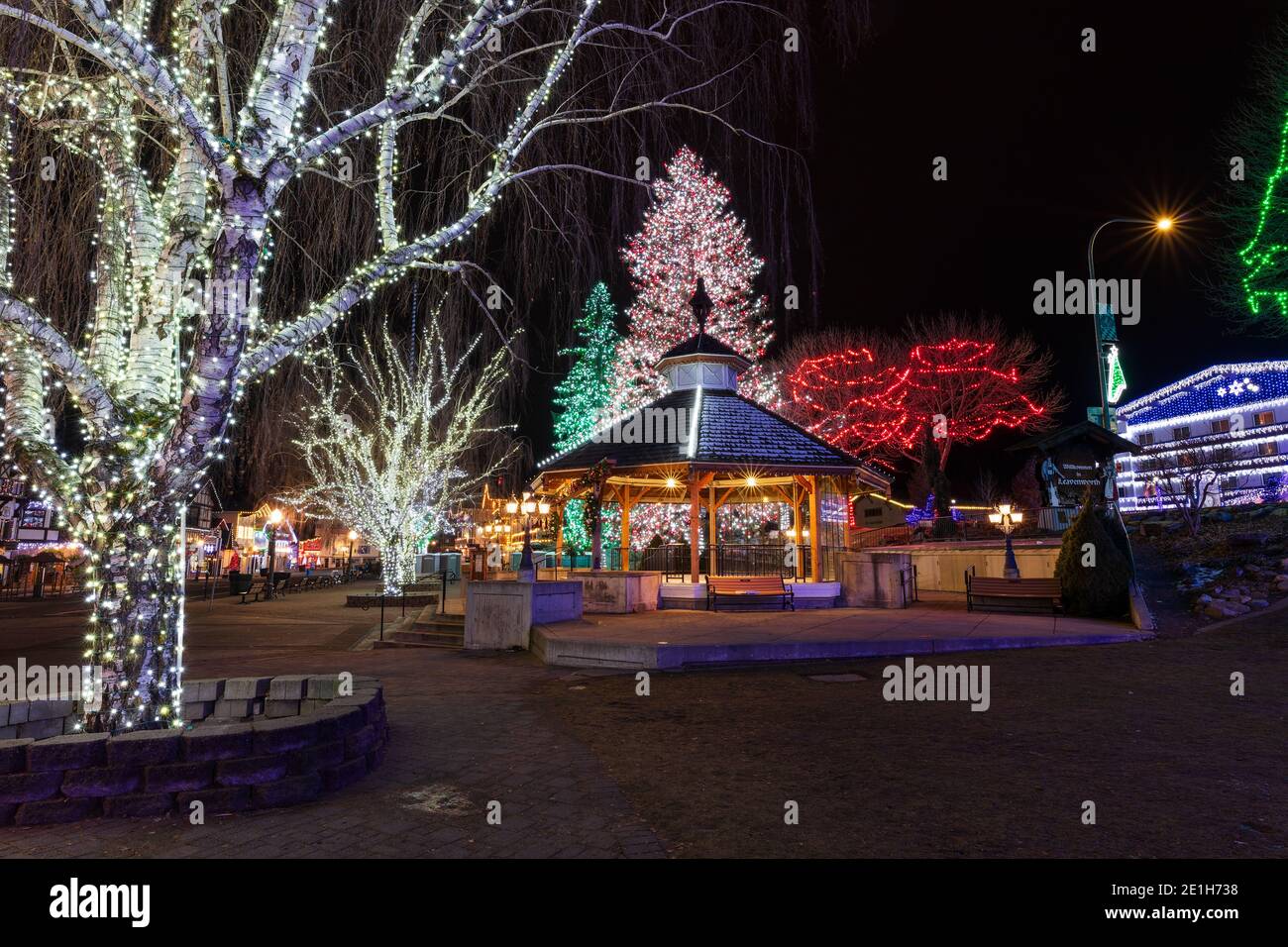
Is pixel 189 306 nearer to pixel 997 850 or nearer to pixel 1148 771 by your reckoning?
pixel 997 850

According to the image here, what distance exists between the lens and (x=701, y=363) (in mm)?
21172

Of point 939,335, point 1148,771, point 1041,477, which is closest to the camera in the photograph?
point 1148,771

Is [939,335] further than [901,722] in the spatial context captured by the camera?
Yes

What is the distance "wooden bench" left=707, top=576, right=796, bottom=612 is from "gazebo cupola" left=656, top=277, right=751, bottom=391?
648 cm

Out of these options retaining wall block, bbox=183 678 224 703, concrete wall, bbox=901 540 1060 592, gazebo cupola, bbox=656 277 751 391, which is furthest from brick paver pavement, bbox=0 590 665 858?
concrete wall, bbox=901 540 1060 592

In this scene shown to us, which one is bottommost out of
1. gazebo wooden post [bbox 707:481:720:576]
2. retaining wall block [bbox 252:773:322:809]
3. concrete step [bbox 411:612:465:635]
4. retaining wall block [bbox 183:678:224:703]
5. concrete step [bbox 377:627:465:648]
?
concrete step [bbox 377:627:465:648]

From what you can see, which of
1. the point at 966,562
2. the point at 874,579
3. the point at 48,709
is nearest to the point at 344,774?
the point at 48,709

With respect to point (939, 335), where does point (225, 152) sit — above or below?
below

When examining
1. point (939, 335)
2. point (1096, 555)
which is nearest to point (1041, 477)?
point (1096, 555)

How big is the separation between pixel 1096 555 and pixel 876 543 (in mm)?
19962

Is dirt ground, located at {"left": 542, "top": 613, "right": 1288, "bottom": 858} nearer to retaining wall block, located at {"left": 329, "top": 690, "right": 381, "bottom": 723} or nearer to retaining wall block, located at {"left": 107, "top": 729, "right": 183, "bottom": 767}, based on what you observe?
retaining wall block, located at {"left": 329, "top": 690, "right": 381, "bottom": 723}

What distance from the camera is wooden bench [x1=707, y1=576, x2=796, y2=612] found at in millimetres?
17031

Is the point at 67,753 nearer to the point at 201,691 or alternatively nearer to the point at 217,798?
the point at 217,798
